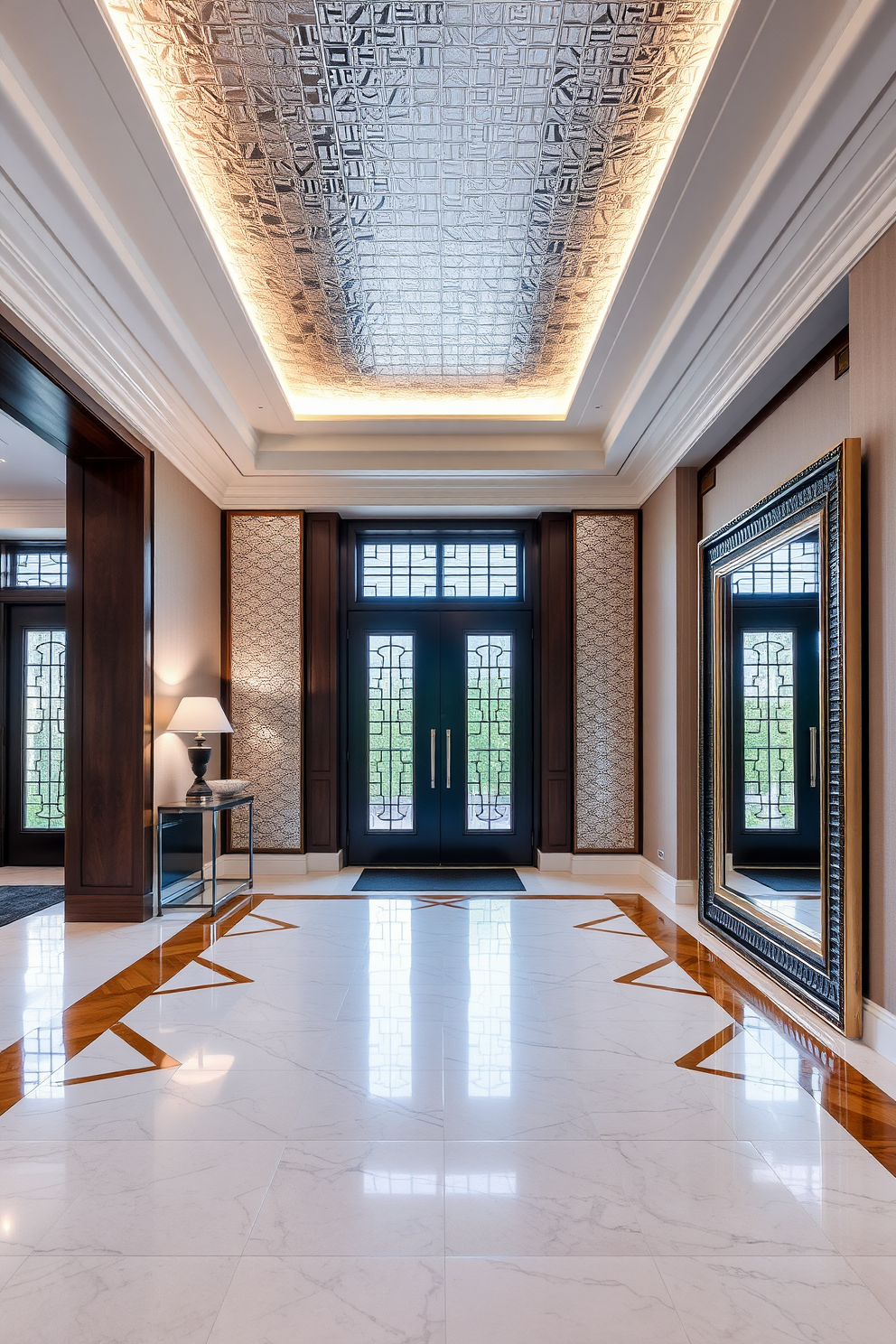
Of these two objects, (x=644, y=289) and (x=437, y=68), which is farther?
(x=644, y=289)

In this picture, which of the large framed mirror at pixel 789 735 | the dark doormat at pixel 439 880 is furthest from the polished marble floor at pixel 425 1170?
the dark doormat at pixel 439 880

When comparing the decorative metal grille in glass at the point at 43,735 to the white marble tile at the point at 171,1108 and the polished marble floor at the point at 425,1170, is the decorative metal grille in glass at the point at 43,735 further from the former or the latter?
the white marble tile at the point at 171,1108

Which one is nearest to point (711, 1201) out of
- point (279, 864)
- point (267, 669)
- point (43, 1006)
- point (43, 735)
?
point (43, 1006)

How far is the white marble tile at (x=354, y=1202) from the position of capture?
2018 millimetres

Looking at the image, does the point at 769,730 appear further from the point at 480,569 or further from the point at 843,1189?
the point at 480,569

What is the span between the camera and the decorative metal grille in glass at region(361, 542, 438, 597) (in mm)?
7457

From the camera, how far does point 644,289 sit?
4.17 m

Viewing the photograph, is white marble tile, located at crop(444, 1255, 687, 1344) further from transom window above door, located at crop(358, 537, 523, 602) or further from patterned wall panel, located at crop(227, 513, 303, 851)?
transom window above door, located at crop(358, 537, 523, 602)

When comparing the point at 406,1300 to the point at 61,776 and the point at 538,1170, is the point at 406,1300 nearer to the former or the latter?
the point at 538,1170

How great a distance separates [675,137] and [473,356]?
2.34m

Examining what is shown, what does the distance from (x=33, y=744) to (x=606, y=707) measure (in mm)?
5129

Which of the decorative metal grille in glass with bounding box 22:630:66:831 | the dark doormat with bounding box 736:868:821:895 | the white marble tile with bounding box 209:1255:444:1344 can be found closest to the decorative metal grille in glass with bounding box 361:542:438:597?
the decorative metal grille in glass with bounding box 22:630:66:831

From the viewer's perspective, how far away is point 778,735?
4125 millimetres

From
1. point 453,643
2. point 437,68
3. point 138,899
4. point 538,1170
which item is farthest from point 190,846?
point 437,68
